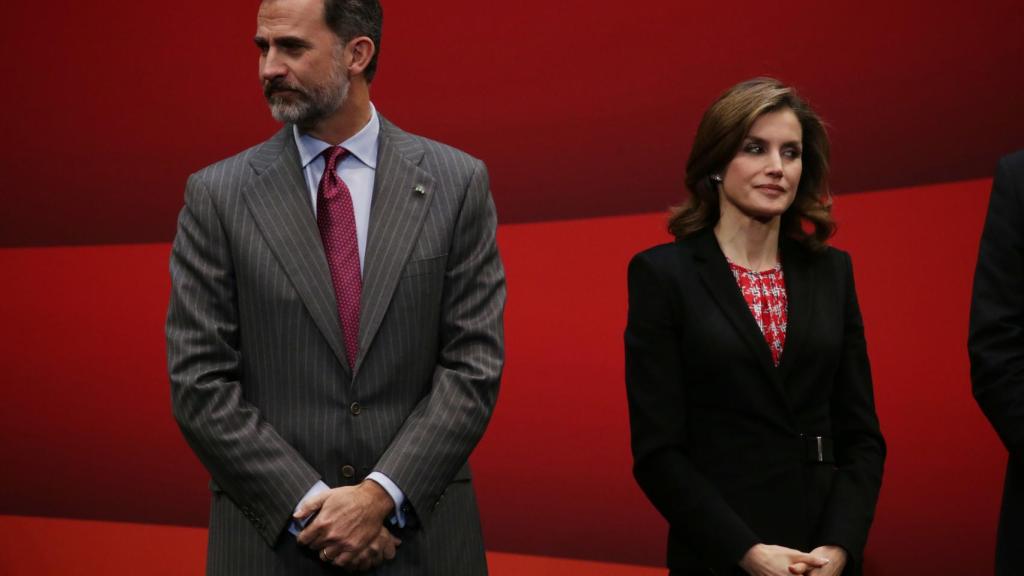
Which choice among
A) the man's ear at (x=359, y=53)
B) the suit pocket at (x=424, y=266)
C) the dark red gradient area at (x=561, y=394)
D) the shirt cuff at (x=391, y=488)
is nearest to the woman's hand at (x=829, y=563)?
the shirt cuff at (x=391, y=488)

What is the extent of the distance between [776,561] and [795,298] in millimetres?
495

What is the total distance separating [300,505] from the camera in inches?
84.0

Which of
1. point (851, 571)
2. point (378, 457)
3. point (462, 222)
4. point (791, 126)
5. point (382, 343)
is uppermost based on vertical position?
point (791, 126)

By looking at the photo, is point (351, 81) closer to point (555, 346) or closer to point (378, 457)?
point (378, 457)

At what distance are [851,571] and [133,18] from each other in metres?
2.54

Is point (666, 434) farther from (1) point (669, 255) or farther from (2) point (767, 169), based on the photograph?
(2) point (767, 169)

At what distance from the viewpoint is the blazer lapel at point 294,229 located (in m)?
2.21

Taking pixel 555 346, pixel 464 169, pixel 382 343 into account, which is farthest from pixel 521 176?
pixel 382 343

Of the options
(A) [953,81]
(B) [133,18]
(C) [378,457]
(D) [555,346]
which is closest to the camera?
(C) [378,457]

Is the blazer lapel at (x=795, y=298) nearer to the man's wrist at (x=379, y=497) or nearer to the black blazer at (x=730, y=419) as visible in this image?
the black blazer at (x=730, y=419)

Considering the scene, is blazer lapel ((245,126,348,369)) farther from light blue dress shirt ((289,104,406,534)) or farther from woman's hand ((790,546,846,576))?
woman's hand ((790,546,846,576))

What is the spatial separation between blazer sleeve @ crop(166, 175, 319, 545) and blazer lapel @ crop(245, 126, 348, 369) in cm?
9

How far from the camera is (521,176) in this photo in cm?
345

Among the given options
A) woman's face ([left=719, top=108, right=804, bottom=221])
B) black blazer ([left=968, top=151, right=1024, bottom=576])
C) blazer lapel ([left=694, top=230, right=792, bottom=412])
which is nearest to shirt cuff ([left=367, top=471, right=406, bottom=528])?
blazer lapel ([left=694, top=230, right=792, bottom=412])
